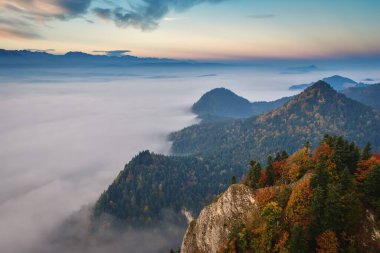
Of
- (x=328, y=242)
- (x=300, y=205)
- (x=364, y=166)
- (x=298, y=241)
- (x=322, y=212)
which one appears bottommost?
(x=298, y=241)

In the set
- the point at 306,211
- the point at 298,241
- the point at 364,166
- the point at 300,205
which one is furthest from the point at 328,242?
the point at 364,166

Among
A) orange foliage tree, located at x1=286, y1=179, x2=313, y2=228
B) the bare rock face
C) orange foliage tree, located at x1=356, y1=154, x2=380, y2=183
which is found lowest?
the bare rock face

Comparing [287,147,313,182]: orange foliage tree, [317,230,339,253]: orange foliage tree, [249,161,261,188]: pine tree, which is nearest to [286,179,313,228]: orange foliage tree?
[317,230,339,253]: orange foliage tree

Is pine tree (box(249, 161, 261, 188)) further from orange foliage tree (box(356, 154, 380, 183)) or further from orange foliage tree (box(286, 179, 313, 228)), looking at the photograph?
orange foliage tree (box(356, 154, 380, 183))

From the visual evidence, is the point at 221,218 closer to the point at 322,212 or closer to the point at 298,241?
the point at 298,241

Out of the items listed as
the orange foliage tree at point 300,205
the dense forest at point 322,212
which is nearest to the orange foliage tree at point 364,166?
the dense forest at point 322,212

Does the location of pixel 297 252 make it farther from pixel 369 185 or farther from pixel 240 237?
pixel 369 185
